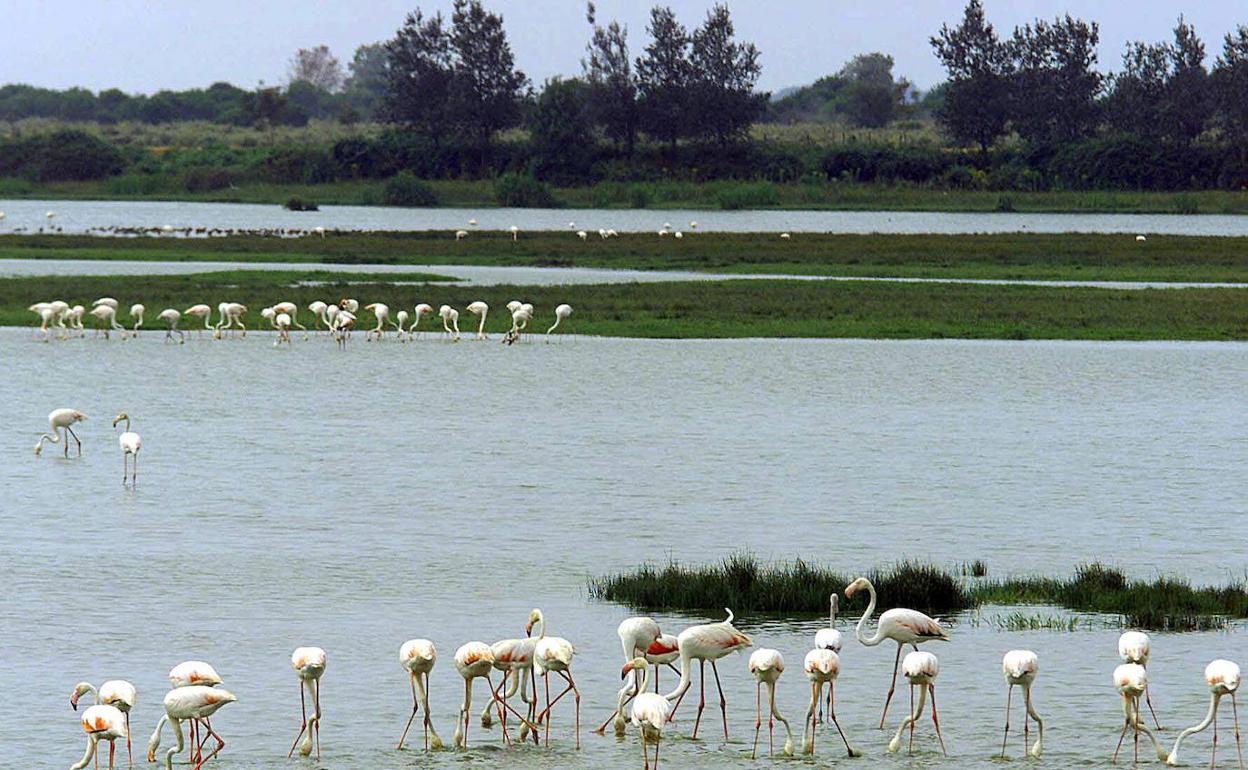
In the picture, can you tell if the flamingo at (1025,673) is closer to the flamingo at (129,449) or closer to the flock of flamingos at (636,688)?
the flock of flamingos at (636,688)

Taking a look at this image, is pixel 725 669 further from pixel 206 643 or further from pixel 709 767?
pixel 206 643

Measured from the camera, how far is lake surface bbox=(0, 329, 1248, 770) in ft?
42.5

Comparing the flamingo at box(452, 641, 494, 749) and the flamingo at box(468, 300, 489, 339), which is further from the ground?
the flamingo at box(452, 641, 494, 749)

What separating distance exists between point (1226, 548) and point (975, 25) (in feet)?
364

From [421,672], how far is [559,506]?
9.02m

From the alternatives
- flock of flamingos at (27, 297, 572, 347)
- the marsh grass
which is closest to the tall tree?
flock of flamingos at (27, 297, 572, 347)

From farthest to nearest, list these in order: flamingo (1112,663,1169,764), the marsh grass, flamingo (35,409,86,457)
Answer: flamingo (35,409,86,457)
the marsh grass
flamingo (1112,663,1169,764)

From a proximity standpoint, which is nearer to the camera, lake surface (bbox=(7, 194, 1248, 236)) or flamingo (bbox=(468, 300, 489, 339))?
flamingo (bbox=(468, 300, 489, 339))

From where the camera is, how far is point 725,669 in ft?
46.1

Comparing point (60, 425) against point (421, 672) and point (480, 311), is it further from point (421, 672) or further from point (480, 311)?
point (480, 311)

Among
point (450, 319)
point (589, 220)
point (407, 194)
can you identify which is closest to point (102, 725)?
point (450, 319)

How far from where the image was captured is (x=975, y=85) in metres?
117

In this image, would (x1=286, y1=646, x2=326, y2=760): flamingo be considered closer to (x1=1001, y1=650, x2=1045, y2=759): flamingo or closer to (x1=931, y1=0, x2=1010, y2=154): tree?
(x1=1001, y1=650, x2=1045, y2=759): flamingo

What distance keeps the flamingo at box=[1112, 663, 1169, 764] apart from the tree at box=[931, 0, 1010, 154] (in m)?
107
